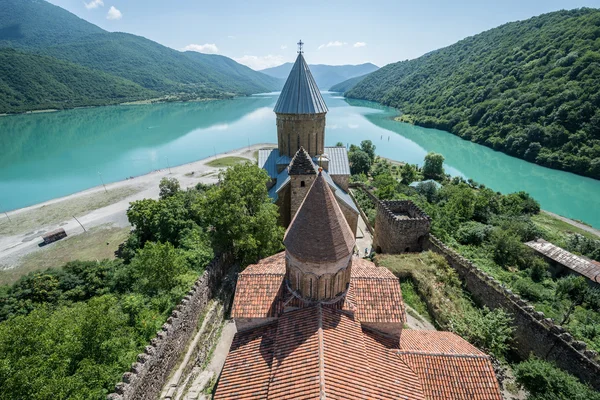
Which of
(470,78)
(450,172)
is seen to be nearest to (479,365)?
(450,172)

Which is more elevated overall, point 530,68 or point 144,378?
point 530,68

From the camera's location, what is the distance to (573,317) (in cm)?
1327

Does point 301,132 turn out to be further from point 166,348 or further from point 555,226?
point 555,226

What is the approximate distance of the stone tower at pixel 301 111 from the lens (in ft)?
66.6

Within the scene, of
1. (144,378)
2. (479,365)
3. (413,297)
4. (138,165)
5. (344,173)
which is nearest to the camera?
(479,365)

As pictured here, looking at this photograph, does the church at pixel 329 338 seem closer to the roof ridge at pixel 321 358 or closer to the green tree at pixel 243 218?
the roof ridge at pixel 321 358

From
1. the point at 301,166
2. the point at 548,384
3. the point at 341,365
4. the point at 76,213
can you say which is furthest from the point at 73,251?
the point at 548,384

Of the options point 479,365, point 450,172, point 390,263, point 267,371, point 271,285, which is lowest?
point 450,172

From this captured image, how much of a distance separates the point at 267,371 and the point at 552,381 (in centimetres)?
870

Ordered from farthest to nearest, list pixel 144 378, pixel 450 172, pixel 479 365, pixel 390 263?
pixel 450 172, pixel 390 263, pixel 144 378, pixel 479 365

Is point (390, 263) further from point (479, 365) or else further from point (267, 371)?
point (267, 371)

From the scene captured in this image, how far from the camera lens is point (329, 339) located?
7.48 m

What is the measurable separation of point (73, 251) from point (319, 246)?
27563 millimetres

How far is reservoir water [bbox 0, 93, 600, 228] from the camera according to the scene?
41406 mm
